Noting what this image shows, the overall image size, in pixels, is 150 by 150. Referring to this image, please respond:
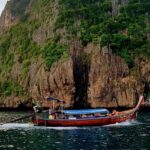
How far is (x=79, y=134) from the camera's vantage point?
244ft

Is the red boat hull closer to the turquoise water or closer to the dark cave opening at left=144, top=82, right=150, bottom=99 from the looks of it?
the turquoise water

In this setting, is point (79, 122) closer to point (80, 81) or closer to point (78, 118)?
point (78, 118)

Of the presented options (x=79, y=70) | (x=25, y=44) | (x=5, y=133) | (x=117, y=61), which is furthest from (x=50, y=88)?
(x=5, y=133)

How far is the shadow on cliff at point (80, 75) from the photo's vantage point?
123m

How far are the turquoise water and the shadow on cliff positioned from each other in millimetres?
35478

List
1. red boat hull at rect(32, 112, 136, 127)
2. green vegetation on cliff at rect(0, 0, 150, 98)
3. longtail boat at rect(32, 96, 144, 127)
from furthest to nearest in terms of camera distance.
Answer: green vegetation on cliff at rect(0, 0, 150, 98), longtail boat at rect(32, 96, 144, 127), red boat hull at rect(32, 112, 136, 127)

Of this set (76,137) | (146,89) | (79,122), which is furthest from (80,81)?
(76,137)

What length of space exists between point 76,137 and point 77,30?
62.6 meters

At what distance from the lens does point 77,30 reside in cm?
13050

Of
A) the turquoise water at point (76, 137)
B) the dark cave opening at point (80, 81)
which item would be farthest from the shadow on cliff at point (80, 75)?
the turquoise water at point (76, 137)

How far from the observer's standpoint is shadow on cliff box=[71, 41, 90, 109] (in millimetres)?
123312

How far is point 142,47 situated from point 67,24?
20277 millimetres

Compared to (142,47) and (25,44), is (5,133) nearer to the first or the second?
(142,47)

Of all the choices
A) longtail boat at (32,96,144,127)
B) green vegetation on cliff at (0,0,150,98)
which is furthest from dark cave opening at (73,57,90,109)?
longtail boat at (32,96,144,127)
